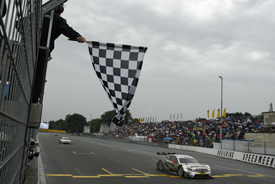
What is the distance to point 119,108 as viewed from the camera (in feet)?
20.1

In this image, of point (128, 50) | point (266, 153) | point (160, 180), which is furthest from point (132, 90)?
point (266, 153)

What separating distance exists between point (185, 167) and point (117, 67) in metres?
8.00

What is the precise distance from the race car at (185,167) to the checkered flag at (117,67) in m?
7.37

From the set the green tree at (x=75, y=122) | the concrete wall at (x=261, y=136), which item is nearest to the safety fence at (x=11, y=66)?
the concrete wall at (x=261, y=136)

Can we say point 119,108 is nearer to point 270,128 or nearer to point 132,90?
point 132,90

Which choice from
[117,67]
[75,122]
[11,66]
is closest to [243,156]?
[117,67]

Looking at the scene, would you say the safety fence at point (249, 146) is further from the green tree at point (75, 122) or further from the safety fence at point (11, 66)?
the green tree at point (75, 122)

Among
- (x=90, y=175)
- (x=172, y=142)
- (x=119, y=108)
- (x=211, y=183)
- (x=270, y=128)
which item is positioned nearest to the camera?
(x=119, y=108)

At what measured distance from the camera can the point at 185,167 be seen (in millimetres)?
12484

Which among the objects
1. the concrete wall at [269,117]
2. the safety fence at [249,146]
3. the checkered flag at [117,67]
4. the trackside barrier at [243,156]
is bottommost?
the trackside barrier at [243,156]

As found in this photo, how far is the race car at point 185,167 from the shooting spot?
12.1 metres

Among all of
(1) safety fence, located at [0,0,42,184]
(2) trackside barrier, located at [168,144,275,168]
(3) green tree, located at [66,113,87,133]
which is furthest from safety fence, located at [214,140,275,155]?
(3) green tree, located at [66,113,87,133]

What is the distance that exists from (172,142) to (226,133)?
28.9 feet

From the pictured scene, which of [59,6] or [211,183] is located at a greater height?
[59,6]
